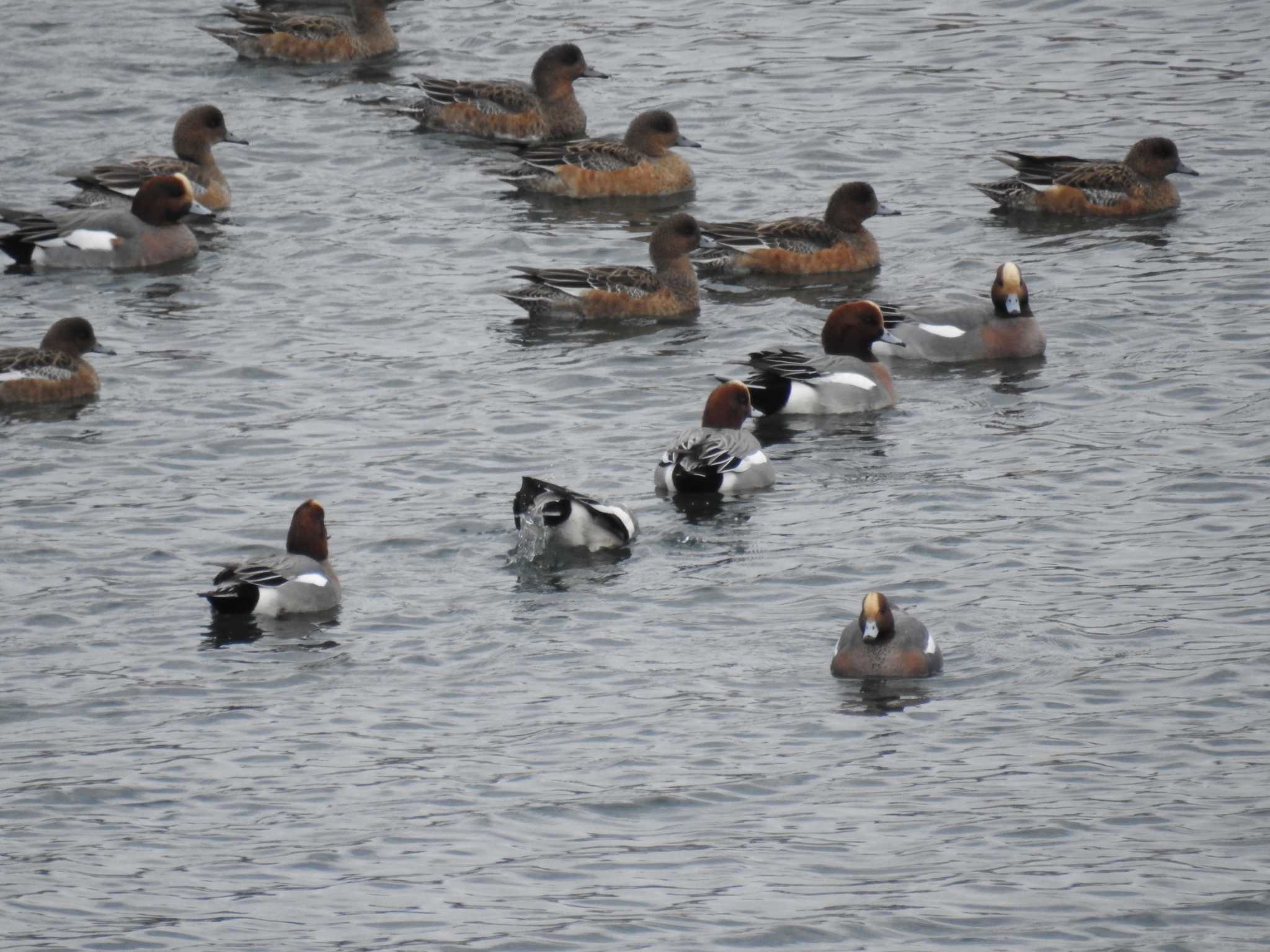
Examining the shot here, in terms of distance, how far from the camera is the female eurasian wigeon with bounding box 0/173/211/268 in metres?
18.8

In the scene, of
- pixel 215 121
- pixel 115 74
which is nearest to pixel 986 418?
pixel 215 121

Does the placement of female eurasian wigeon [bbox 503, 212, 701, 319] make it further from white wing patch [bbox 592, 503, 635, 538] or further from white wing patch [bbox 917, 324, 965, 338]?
white wing patch [bbox 592, 503, 635, 538]

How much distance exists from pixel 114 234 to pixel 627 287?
4.84 meters

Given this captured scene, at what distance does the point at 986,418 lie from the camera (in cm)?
1512

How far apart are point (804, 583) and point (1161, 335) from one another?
214 inches

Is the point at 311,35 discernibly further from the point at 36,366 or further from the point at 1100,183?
the point at 36,366

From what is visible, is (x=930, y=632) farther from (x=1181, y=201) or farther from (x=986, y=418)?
(x=1181, y=201)

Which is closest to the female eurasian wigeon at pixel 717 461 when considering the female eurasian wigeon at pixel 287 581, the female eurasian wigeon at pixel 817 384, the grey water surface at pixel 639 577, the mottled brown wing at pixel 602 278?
the grey water surface at pixel 639 577

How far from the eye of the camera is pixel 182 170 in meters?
20.3

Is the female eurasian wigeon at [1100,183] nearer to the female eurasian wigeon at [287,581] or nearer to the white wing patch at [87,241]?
the white wing patch at [87,241]

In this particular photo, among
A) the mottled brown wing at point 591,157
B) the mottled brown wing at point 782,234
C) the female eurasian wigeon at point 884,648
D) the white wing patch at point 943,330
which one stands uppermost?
the mottled brown wing at point 591,157

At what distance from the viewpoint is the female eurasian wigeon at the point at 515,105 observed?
22.5 metres

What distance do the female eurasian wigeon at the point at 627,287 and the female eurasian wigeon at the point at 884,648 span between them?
7.02 m

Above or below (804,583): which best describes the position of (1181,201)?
above
